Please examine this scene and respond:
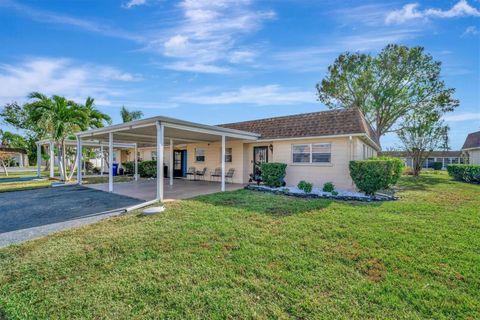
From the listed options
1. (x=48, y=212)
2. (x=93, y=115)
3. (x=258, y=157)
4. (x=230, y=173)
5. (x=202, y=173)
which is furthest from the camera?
(x=93, y=115)

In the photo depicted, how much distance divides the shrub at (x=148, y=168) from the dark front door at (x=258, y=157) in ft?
30.3

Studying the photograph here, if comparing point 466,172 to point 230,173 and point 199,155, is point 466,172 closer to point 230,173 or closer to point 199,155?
point 230,173

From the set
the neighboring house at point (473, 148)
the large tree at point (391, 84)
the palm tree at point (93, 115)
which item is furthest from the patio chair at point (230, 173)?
the neighboring house at point (473, 148)

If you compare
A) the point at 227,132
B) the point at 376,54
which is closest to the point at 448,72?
the point at 376,54

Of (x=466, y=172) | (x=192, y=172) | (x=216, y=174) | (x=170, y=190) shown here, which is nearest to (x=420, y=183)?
(x=466, y=172)

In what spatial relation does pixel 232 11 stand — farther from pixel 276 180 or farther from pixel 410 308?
pixel 410 308

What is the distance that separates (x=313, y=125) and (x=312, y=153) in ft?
4.75

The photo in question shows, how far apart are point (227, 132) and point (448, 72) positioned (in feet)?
78.6

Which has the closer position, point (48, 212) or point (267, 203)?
point (48, 212)

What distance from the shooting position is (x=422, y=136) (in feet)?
70.6

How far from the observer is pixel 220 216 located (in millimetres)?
6500

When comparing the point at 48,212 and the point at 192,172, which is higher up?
the point at 192,172

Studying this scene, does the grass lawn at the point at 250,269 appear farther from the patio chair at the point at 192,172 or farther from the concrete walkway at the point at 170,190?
the patio chair at the point at 192,172

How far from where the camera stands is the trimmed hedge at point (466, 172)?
635 inches
